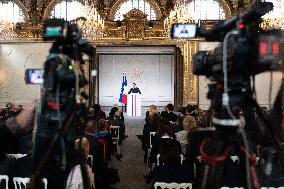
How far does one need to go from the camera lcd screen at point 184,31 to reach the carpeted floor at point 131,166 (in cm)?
523

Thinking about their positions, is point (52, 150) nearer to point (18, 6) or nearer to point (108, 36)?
point (108, 36)

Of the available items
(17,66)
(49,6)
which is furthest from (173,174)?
(49,6)

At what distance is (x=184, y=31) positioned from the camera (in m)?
2.66

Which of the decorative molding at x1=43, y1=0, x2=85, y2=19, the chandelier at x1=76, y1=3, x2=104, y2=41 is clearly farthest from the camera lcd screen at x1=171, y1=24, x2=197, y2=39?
the decorative molding at x1=43, y1=0, x2=85, y2=19

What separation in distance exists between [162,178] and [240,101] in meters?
2.51

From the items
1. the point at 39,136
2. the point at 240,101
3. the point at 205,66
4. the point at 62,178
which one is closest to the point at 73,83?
the point at 39,136

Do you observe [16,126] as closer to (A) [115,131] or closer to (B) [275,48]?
(B) [275,48]

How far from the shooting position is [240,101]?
7.50ft

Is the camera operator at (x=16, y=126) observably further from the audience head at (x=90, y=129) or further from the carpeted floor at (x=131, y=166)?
the carpeted floor at (x=131, y=166)

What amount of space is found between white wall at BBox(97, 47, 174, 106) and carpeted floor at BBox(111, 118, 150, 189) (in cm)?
860

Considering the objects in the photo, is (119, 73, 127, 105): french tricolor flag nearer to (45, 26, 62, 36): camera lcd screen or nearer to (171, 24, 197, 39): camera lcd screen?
(171, 24, 197, 39): camera lcd screen

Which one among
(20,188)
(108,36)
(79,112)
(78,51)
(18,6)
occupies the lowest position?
(20,188)

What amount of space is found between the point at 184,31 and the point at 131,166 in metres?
7.05

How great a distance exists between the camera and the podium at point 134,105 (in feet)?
64.4
